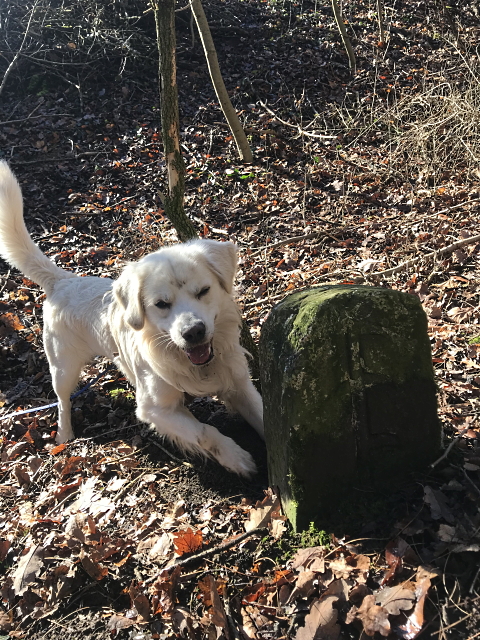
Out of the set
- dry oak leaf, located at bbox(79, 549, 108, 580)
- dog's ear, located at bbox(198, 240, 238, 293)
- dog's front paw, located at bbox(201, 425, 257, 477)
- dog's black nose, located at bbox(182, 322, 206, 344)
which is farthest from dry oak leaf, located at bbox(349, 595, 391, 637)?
dog's ear, located at bbox(198, 240, 238, 293)

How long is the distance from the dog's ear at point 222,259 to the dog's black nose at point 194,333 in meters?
0.64

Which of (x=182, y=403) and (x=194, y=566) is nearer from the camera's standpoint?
(x=194, y=566)

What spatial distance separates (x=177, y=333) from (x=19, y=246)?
8.41ft

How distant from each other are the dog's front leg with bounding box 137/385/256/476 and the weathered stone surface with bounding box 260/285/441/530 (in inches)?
33.5

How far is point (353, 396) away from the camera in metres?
2.49

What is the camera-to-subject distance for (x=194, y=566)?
2707 millimetres

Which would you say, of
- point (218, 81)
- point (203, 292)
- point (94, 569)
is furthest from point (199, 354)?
point (218, 81)

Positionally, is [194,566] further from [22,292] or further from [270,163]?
[270,163]

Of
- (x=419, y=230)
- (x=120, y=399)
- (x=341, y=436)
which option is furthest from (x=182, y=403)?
(x=419, y=230)

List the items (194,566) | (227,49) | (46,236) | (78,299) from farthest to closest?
1. (227,49)
2. (46,236)
3. (78,299)
4. (194,566)

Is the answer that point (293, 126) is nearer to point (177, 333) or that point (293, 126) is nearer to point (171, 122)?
point (171, 122)

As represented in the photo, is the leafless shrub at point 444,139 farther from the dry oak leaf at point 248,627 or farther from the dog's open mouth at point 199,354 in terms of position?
the dry oak leaf at point 248,627

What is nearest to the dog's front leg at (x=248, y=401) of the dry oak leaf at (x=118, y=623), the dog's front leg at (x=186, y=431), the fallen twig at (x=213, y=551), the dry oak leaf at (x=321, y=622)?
the dog's front leg at (x=186, y=431)

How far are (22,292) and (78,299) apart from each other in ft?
8.36
